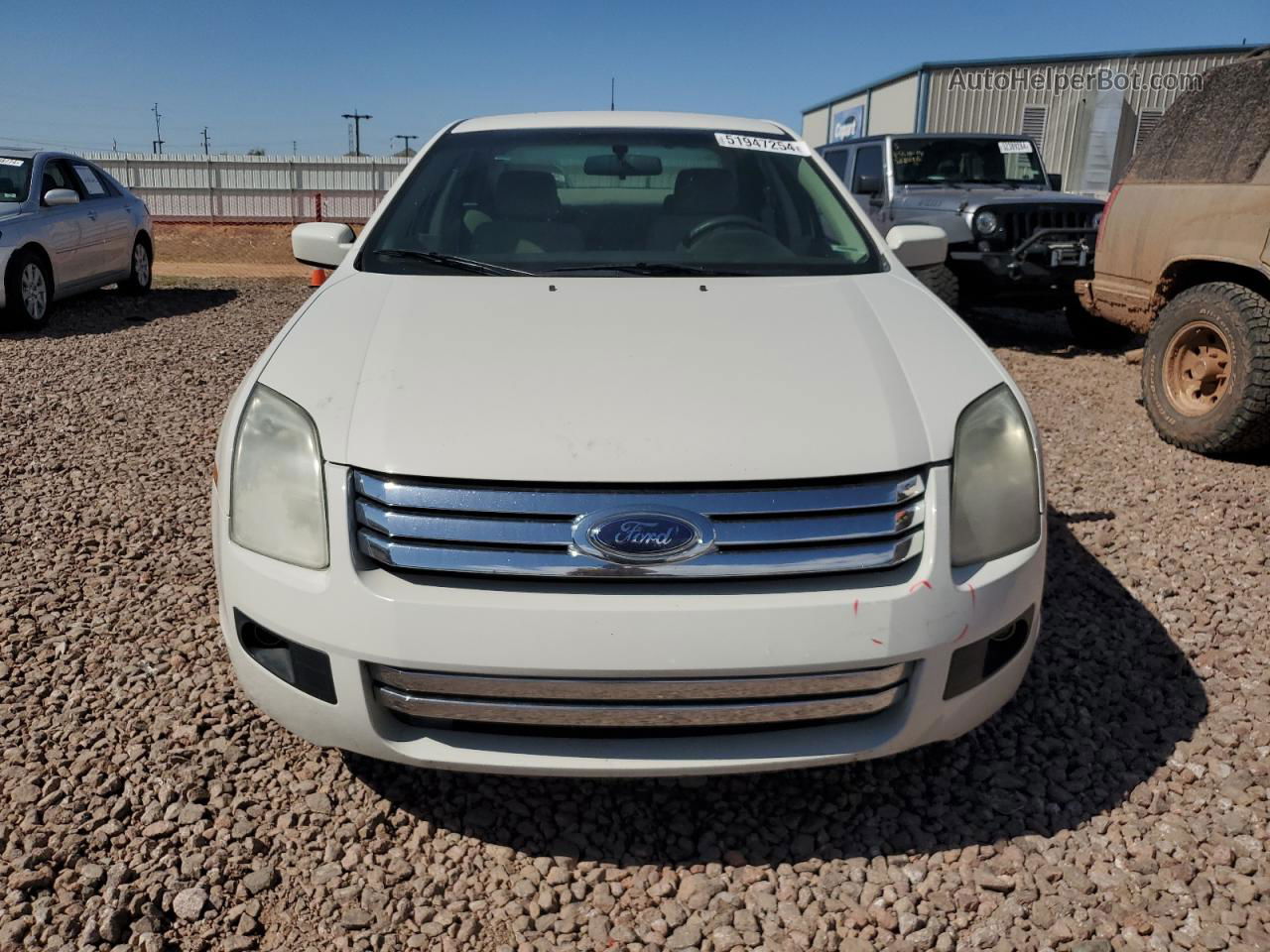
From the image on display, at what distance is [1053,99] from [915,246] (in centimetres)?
2422

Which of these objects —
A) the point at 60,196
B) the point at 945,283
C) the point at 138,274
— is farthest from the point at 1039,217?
the point at 138,274

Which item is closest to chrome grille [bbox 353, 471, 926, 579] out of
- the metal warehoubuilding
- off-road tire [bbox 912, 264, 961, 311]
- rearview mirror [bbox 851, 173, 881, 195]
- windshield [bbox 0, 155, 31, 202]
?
off-road tire [bbox 912, 264, 961, 311]

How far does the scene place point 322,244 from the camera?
3.42 metres

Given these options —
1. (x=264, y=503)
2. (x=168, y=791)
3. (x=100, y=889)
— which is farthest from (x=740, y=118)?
(x=100, y=889)

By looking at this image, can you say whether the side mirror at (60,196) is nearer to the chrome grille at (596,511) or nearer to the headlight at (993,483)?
the chrome grille at (596,511)

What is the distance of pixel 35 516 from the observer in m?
4.23

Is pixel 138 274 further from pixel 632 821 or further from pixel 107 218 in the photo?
pixel 632 821

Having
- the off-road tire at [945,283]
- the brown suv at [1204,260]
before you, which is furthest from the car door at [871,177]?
the brown suv at [1204,260]

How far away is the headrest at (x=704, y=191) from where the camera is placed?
135 inches

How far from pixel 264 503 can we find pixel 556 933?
106 centimetres

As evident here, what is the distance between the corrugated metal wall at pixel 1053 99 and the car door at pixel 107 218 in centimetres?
2011

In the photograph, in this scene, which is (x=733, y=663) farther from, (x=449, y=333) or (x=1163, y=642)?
(x=1163, y=642)

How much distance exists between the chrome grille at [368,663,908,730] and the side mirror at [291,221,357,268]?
73.9 inches

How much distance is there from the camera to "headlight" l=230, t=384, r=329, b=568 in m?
2.04
